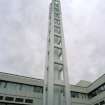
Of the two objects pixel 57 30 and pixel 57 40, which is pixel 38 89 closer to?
pixel 57 40

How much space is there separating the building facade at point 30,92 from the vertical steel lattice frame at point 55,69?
2.39 metres

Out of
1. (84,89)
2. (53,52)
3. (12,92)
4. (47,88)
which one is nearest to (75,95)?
(84,89)

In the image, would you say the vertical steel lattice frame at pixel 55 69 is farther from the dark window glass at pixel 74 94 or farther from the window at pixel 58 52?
the dark window glass at pixel 74 94

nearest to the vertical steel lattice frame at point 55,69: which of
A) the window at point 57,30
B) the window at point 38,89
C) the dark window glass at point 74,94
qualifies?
the window at point 57,30

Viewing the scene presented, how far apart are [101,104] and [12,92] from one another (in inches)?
546

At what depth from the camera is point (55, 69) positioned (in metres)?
25.6

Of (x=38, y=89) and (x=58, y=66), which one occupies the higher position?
(x=58, y=66)

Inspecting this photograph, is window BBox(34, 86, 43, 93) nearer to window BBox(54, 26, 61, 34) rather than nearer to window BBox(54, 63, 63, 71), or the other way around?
window BBox(54, 63, 63, 71)

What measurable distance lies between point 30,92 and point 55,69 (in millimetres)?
5417

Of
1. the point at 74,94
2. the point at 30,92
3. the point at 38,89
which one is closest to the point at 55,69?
the point at 38,89

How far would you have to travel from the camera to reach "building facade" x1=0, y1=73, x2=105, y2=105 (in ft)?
74.7

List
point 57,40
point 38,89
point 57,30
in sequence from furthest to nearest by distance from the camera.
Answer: point 57,30
point 57,40
point 38,89

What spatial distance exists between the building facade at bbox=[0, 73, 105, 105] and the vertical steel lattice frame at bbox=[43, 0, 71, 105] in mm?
2388

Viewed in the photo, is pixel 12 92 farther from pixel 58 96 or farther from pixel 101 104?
pixel 101 104
